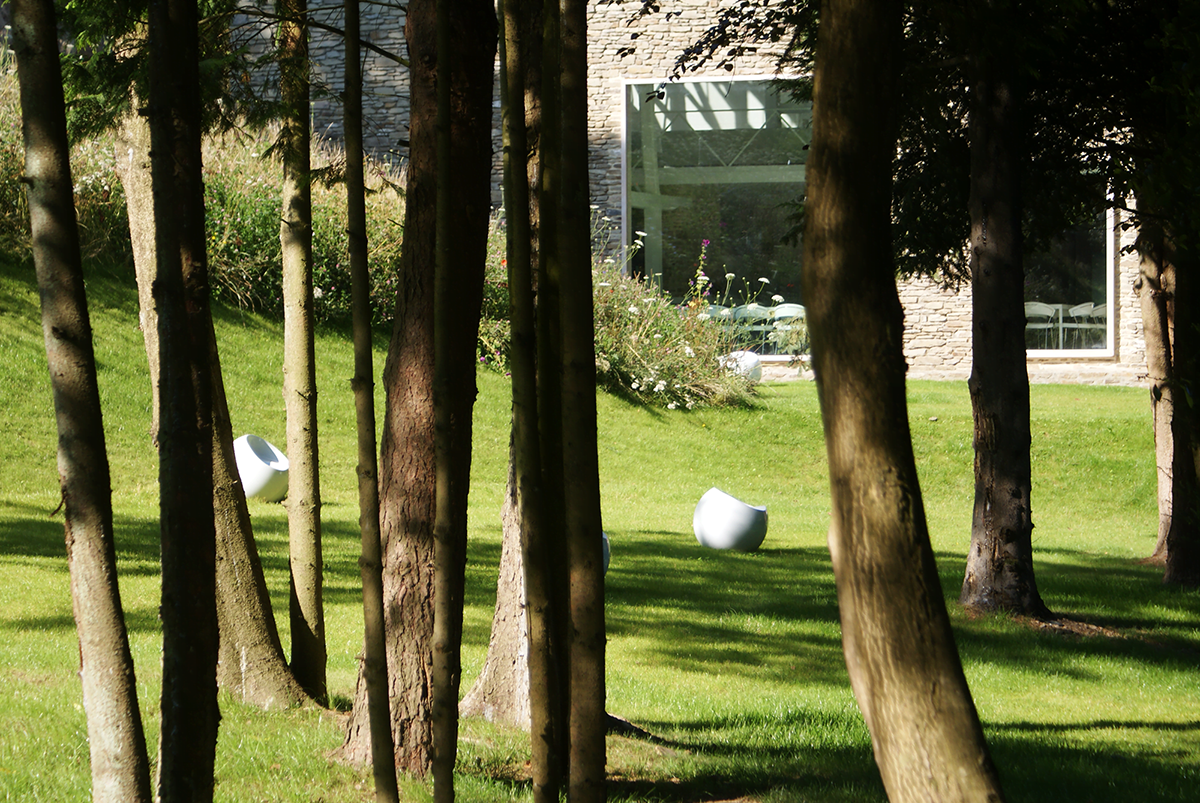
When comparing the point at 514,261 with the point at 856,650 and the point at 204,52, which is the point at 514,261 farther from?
the point at 204,52

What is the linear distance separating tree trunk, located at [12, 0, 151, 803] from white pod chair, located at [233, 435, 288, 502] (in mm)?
7705

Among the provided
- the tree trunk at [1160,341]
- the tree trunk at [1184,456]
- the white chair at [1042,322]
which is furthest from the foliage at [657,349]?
the tree trunk at [1184,456]

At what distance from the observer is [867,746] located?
15.6 feet

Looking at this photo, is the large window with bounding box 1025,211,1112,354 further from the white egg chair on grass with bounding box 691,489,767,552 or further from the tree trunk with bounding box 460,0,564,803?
the tree trunk with bounding box 460,0,564,803

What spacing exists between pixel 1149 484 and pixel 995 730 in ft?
30.9

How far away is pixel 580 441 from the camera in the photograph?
2.17m

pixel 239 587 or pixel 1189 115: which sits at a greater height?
pixel 1189 115

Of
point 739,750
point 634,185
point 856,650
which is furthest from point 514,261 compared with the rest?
point 634,185

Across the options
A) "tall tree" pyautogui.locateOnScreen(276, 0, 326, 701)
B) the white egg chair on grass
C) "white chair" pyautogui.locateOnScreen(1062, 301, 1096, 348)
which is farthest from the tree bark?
"white chair" pyautogui.locateOnScreen(1062, 301, 1096, 348)

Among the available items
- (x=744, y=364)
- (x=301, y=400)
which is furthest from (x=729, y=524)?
(x=744, y=364)

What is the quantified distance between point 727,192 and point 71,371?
61.5 ft

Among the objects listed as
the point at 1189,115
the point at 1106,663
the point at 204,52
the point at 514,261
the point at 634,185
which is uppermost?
the point at 634,185

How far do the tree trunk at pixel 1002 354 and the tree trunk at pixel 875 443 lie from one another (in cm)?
540

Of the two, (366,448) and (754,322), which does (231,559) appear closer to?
(366,448)
